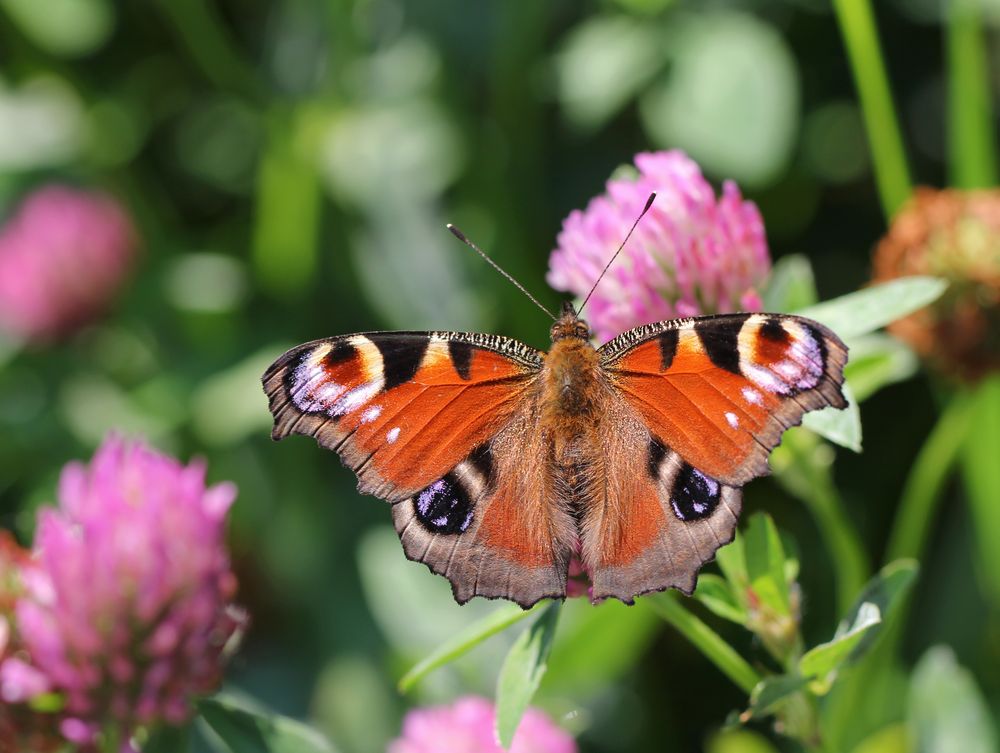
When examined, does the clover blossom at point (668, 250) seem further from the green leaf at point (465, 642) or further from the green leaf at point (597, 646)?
the green leaf at point (597, 646)

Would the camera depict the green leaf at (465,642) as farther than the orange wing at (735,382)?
Yes

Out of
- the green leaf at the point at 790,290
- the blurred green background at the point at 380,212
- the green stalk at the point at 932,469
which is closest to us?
the green leaf at the point at 790,290

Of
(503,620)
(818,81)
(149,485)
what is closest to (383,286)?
(818,81)

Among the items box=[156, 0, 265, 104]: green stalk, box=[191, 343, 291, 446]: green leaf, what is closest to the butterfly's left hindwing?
box=[191, 343, 291, 446]: green leaf

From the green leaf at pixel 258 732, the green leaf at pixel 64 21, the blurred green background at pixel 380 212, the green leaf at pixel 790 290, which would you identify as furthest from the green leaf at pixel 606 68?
the green leaf at pixel 258 732

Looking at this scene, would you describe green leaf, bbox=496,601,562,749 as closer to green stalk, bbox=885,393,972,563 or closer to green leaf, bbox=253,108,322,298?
green stalk, bbox=885,393,972,563

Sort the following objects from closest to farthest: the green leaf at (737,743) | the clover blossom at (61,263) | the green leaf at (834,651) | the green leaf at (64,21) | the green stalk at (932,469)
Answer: the green leaf at (834,651), the green stalk at (932,469), the green leaf at (737,743), the green leaf at (64,21), the clover blossom at (61,263)

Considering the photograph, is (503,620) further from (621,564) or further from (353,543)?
(353,543)

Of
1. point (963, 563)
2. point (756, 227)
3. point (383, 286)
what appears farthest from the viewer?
point (383, 286)
